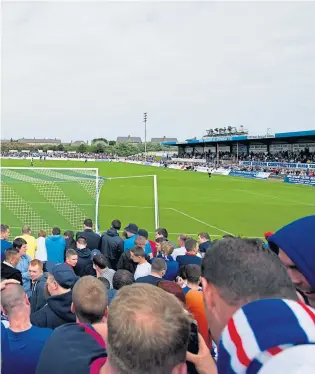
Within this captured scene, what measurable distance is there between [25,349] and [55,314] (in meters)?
1.06

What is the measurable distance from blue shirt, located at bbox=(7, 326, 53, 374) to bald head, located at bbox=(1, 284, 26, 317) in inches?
6.8

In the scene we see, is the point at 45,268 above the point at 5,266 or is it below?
below

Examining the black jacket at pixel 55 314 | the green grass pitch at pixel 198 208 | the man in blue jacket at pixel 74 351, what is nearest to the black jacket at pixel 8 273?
the black jacket at pixel 55 314

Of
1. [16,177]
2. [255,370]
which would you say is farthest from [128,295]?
[16,177]

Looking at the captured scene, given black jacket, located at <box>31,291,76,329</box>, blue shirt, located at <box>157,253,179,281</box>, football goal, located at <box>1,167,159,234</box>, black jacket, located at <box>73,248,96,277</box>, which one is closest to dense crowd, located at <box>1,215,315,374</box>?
black jacket, located at <box>31,291,76,329</box>

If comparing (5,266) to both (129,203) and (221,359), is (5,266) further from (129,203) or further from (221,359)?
(129,203)

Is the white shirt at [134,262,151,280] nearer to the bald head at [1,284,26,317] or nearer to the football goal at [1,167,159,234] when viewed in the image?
the bald head at [1,284,26,317]

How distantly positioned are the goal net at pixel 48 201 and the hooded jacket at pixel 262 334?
12.5 metres

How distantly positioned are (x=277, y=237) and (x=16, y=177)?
107ft

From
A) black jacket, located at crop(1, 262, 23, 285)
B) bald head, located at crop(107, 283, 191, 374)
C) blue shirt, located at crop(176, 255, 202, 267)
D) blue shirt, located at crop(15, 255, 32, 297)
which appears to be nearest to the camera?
bald head, located at crop(107, 283, 191, 374)

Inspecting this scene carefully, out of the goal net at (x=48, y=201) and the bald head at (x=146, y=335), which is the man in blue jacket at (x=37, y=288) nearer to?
the bald head at (x=146, y=335)

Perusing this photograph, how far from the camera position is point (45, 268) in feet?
23.4

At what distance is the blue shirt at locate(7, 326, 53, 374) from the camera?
2.73m

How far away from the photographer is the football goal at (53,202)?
17.1m
